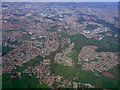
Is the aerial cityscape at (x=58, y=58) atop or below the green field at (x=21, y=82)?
atop

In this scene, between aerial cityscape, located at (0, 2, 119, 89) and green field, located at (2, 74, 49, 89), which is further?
aerial cityscape, located at (0, 2, 119, 89)

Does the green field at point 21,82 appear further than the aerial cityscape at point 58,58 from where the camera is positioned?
No

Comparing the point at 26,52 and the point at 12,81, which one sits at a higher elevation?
the point at 26,52

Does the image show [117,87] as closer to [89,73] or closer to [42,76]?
[89,73]

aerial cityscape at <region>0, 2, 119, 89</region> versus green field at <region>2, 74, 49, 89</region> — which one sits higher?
aerial cityscape at <region>0, 2, 119, 89</region>

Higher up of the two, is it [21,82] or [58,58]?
[58,58]

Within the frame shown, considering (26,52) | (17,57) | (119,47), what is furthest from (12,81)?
(119,47)

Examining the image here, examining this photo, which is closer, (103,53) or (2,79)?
(2,79)

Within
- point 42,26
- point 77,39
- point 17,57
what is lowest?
point 17,57

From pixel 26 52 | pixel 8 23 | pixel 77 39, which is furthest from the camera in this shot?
pixel 8 23

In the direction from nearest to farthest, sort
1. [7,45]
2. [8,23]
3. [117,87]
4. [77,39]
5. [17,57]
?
[117,87] < [17,57] < [7,45] < [77,39] < [8,23]

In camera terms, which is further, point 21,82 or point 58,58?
point 58,58
